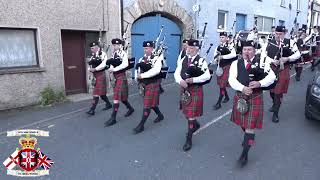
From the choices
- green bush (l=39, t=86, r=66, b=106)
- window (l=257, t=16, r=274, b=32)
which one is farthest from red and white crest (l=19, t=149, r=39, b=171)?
window (l=257, t=16, r=274, b=32)

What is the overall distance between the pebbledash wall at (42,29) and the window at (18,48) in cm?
15

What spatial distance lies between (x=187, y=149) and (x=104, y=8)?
19.5 ft

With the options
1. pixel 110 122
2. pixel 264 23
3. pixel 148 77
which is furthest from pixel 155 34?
pixel 264 23

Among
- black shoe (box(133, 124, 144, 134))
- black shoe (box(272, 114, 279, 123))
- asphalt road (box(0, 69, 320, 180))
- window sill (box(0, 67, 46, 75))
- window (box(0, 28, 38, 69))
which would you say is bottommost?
asphalt road (box(0, 69, 320, 180))

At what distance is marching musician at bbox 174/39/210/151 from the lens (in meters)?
4.42

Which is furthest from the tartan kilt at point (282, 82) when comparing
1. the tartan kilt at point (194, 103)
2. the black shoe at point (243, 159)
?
the black shoe at point (243, 159)

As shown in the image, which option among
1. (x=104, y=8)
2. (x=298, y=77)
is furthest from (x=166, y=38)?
(x=298, y=77)

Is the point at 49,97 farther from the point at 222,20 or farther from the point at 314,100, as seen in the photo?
the point at 222,20

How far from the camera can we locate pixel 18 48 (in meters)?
7.36

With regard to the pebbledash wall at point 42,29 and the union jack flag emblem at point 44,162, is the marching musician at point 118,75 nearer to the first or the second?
the union jack flag emblem at point 44,162

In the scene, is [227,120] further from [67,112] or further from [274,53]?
[67,112]

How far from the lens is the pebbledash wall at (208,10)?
10156mm

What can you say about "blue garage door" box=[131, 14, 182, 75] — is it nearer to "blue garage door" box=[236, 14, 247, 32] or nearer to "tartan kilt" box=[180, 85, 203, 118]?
"blue garage door" box=[236, 14, 247, 32]

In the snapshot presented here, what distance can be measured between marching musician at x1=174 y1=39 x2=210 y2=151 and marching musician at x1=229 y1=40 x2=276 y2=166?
1.90ft
